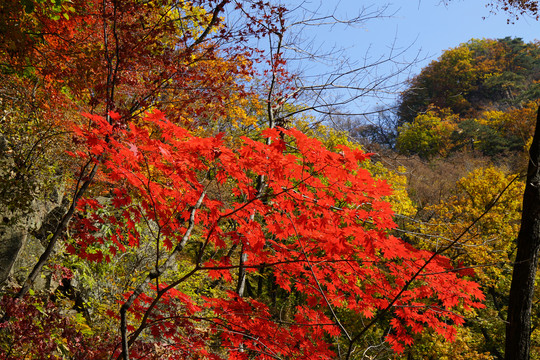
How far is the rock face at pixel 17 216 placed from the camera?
4488 mm

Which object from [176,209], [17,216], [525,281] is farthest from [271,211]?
[17,216]

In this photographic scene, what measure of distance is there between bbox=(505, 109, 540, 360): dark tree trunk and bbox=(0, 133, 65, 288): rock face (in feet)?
19.6

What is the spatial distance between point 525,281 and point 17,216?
6480 millimetres

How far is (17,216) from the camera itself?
4.77 m

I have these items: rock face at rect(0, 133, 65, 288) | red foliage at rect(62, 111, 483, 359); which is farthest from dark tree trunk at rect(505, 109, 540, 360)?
rock face at rect(0, 133, 65, 288)

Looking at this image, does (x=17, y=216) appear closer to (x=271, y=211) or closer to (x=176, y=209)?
(x=176, y=209)

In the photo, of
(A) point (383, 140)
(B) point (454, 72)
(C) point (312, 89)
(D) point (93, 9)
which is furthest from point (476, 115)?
(D) point (93, 9)

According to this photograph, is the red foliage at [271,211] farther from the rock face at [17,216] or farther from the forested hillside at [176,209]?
the rock face at [17,216]

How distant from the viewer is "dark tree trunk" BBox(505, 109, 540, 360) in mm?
3406

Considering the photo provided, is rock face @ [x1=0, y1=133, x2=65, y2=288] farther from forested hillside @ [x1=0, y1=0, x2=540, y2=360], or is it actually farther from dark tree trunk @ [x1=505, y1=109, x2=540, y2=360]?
dark tree trunk @ [x1=505, y1=109, x2=540, y2=360]

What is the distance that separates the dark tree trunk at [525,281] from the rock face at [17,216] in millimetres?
5971

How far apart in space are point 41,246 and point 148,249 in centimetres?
247

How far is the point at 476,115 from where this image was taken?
36.9m

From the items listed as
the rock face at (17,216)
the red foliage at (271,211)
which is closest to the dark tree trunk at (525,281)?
the red foliage at (271,211)
